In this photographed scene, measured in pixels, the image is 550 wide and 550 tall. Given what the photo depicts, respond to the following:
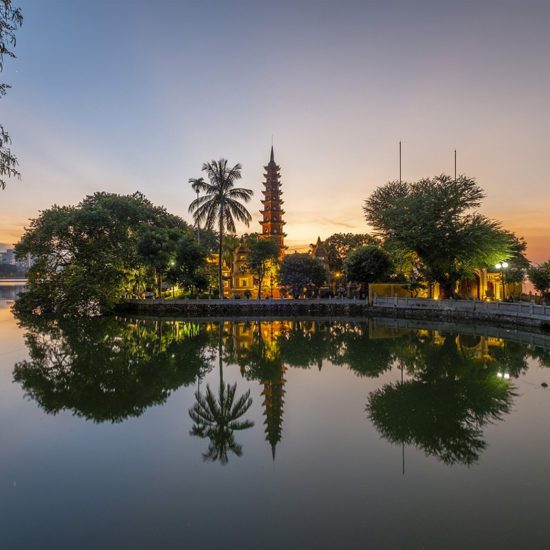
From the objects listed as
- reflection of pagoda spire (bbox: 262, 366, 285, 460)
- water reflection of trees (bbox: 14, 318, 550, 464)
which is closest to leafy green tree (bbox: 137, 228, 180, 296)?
water reflection of trees (bbox: 14, 318, 550, 464)

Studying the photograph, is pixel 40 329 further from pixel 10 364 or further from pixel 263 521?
pixel 263 521

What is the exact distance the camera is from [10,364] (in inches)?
539

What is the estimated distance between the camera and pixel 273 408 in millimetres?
9344

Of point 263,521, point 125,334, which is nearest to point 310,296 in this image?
point 125,334

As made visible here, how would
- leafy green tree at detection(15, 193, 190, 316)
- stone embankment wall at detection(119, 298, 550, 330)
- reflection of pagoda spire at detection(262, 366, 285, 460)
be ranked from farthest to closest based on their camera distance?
1. leafy green tree at detection(15, 193, 190, 316)
2. stone embankment wall at detection(119, 298, 550, 330)
3. reflection of pagoda spire at detection(262, 366, 285, 460)

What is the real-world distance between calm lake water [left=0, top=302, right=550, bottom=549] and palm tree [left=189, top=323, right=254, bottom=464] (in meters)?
0.05

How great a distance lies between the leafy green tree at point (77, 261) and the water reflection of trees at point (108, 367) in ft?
25.6

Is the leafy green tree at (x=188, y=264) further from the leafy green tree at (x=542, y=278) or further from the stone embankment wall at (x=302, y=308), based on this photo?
the leafy green tree at (x=542, y=278)

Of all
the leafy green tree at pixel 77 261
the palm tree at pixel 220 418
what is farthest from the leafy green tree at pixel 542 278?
the leafy green tree at pixel 77 261

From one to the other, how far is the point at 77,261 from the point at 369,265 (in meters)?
25.1

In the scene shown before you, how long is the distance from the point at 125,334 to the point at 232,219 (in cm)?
1448

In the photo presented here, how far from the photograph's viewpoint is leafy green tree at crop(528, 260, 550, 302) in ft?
84.7

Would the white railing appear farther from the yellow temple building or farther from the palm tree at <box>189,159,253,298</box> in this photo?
the palm tree at <box>189,159,253,298</box>

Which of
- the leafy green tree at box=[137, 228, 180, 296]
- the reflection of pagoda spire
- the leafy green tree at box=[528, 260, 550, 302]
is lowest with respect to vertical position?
the reflection of pagoda spire
